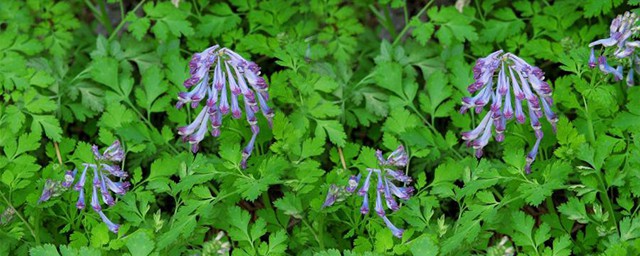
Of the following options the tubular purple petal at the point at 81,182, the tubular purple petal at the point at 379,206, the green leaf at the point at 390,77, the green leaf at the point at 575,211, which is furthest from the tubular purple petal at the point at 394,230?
the tubular purple petal at the point at 81,182

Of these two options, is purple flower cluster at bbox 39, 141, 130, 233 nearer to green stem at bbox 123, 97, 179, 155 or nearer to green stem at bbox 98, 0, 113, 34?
green stem at bbox 123, 97, 179, 155

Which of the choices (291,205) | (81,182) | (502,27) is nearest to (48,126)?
(81,182)

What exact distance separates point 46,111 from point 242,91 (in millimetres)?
1613

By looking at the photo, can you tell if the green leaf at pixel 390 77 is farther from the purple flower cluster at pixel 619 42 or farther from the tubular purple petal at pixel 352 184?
the purple flower cluster at pixel 619 42

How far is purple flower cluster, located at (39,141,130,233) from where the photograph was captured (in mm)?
4523

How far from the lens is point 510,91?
4.50 metres

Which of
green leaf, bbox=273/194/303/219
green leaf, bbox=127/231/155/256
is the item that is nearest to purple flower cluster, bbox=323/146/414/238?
green leaf, bbox=273/194/303/219

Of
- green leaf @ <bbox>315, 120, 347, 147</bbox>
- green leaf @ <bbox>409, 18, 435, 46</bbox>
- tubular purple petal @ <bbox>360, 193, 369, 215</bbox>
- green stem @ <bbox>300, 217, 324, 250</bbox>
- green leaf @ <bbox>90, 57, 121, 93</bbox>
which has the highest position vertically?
green leaf @ <bbox>409, 18, 435, 46</bbox>

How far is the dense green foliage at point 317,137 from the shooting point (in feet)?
14.8

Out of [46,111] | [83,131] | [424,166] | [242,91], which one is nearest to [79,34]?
[83,131]

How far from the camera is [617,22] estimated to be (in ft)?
14.7

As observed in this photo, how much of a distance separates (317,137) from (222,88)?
0.75m

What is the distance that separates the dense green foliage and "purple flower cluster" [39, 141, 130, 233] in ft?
0.39

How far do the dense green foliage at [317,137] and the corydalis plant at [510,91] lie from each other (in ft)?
0.60
